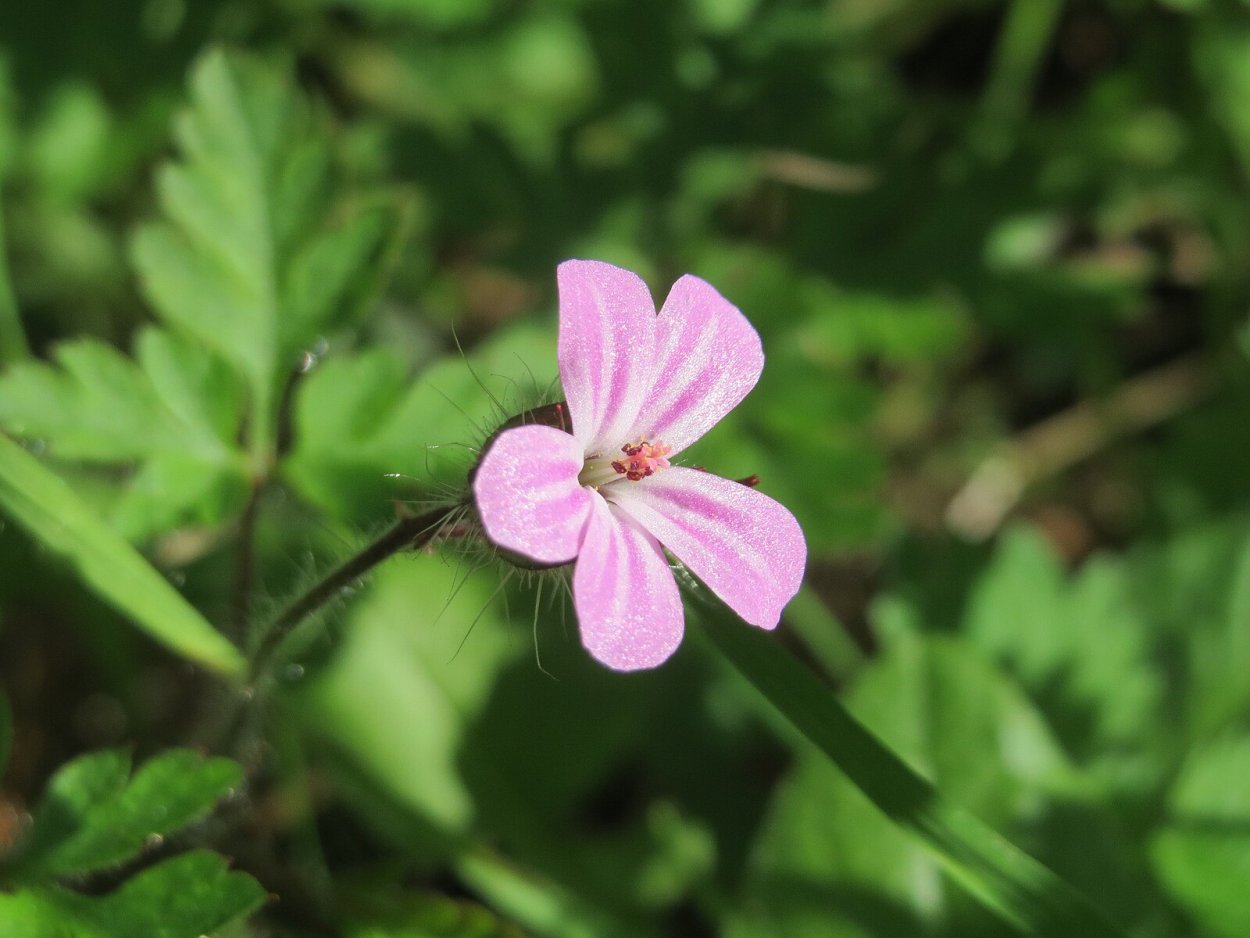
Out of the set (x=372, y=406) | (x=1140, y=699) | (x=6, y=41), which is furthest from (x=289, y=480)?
(x=1140, y=699)

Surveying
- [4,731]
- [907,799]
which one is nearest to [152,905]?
[4,731]

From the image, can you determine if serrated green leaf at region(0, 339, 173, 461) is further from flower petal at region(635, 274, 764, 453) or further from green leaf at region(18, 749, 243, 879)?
flower petal at region(635, 274, 764, 453)

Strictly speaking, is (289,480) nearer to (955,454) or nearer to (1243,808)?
(1243,808)

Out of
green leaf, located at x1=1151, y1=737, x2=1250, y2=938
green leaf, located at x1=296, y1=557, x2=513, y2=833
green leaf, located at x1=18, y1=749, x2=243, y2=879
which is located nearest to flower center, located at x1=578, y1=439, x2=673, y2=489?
green leaf, located at x1=18, y1=749, x2=243, y2=879

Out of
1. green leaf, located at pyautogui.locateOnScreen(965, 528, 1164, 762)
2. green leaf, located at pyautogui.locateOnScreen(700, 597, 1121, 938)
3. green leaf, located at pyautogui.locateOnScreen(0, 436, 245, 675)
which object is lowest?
green leaf, located at pyautogui.locateOnScreen(0, 436, 245, 675)

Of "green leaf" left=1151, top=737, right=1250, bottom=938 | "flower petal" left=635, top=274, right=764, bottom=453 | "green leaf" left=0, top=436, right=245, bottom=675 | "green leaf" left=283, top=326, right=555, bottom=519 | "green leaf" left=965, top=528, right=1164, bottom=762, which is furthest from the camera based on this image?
"green leaf" left=965, top=528, right=1164, bottom=762

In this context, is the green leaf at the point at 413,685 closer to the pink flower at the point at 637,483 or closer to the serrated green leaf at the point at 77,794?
the serrated green leaf at the point at 77,794

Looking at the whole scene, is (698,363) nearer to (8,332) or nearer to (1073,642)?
(1073,642)
